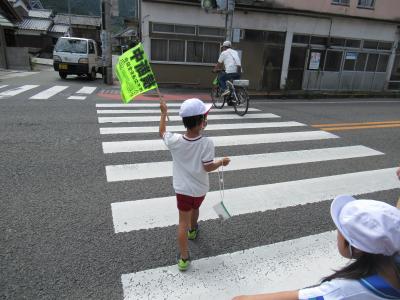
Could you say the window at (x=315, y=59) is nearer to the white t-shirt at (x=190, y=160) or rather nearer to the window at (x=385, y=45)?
the window at (x=385, y=45)

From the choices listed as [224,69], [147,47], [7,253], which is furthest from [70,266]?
[147,47]

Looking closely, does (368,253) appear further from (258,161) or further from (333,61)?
(333,61)

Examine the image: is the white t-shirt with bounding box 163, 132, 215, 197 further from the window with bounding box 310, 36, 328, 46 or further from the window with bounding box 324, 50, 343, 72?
the window with bounding box 324, 50, 343, 72

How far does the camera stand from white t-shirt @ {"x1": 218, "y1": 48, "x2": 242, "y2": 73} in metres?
9.93

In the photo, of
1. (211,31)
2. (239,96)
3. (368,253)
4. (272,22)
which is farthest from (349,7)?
(368,253)

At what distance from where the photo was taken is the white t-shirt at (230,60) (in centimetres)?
993

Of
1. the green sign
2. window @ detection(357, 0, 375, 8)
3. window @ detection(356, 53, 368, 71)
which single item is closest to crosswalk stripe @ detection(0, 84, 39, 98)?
the green sign

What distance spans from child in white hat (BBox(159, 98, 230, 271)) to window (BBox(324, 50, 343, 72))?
17.7 metres

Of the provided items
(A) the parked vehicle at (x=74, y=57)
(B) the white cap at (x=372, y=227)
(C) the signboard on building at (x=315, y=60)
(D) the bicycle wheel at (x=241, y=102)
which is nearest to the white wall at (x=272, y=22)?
(C) the signboard on building at (x=315, y=60)

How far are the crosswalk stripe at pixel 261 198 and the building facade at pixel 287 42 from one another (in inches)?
414

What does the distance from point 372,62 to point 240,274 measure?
20592 millimetres

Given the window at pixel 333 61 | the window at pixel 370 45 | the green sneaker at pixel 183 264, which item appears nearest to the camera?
the green sneaker at pixel 183 264

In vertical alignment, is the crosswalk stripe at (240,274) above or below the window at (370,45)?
below

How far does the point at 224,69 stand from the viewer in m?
10.2
